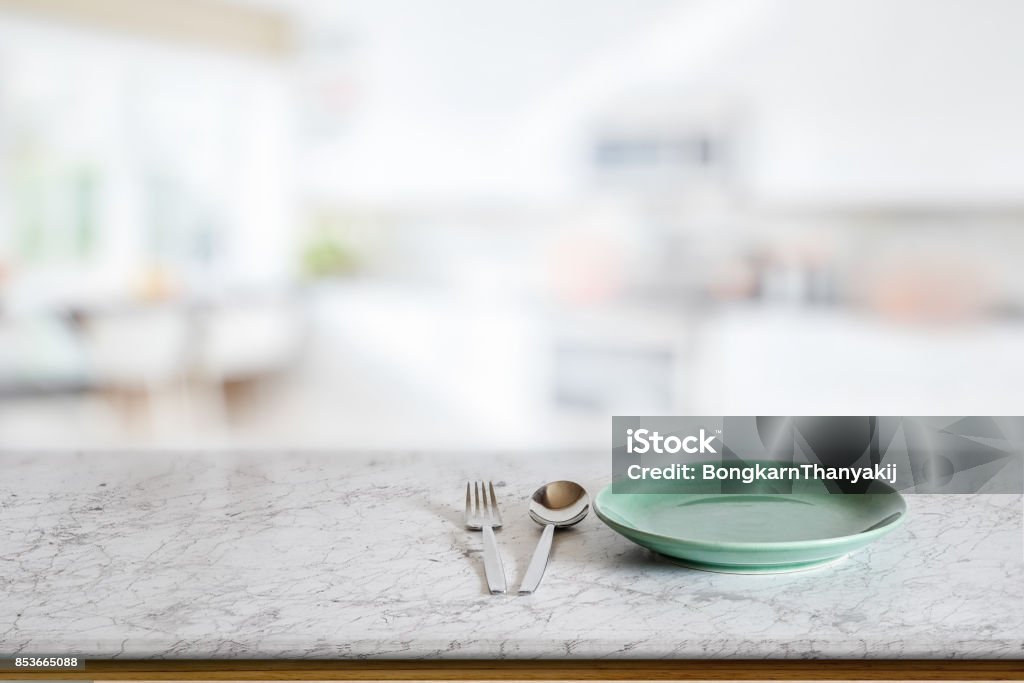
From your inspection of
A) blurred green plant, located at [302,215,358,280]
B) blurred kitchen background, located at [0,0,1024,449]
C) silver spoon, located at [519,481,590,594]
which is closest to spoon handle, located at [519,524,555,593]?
silver spoon, located at [519,481,590,594]

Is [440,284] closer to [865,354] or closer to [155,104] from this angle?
[155,104]

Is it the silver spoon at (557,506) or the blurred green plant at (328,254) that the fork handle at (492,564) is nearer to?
the silver spoon at (557,506)

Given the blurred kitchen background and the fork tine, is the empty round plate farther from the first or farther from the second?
the blurred kitchen background

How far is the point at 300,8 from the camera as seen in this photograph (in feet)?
15.8

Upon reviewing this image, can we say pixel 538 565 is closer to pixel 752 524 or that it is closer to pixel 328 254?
pixel 752 524

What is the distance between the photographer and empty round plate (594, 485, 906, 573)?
2.43 ft

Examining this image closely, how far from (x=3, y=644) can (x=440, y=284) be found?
4232 mm

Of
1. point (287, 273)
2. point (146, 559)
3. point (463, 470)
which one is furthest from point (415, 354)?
point (146, 559)

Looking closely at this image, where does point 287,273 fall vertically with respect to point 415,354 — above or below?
above

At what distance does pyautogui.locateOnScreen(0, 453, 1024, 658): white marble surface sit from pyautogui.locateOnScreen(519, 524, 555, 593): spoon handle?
0.01m

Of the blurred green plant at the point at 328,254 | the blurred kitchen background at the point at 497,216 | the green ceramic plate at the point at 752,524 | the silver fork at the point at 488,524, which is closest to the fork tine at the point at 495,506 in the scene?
the silver fork at the point at 488,524

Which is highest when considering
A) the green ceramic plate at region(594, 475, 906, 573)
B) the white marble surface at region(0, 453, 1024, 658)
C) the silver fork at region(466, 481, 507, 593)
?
the green ceramic plate at region(594, 475, 906, 573)

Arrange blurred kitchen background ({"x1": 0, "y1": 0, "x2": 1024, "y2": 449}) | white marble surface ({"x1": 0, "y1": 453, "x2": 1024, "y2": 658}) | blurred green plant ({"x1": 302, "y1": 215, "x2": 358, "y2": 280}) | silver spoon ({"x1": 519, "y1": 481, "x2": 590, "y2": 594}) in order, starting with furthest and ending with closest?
blurred green plant ({"x1": 302, "y1": 215, "x2": 358, "y2": 280})
blurred kitchen background ({"x1": 0, "y1": 0, "x2": 1024, "y2": 449})
silver spoon ({"x1": 519, "y1": 481, "x2": 590, "y2": 594})
white marble surface ({"x1": 0, "y1": 453, "x2": 1024, "y2": 658})

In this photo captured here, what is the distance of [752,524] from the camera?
0.86 m
